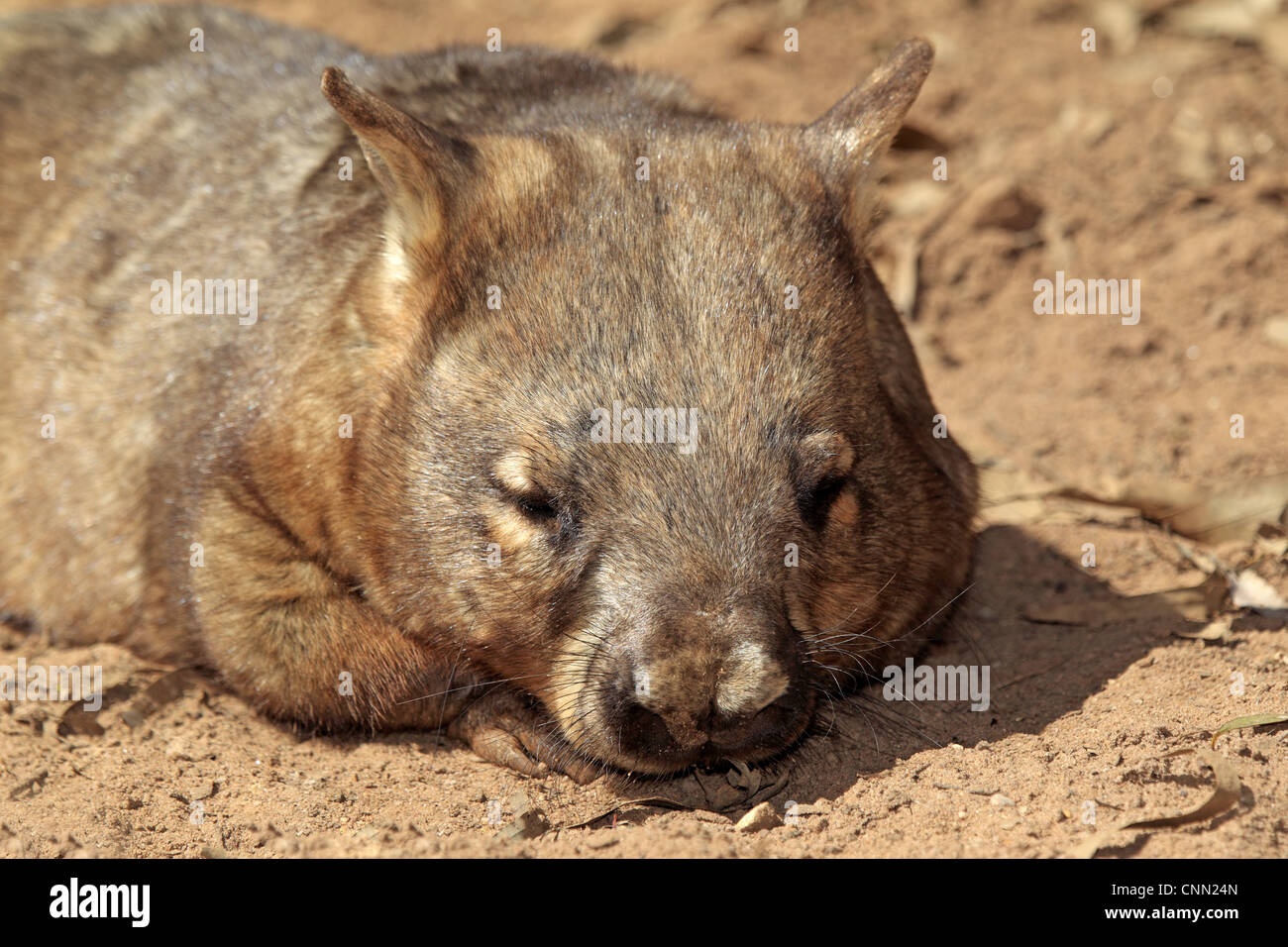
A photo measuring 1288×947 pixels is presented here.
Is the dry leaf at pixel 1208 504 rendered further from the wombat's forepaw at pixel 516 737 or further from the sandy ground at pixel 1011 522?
the wombat's forepaw at pixel 516 737

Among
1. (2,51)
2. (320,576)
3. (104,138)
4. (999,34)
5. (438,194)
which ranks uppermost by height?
(999,34)

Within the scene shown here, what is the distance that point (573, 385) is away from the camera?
3922 millimetres

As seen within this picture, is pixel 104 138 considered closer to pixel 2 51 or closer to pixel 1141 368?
pixel 2 51

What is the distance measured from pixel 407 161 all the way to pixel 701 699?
5.81 ft

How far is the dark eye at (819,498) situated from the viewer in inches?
159

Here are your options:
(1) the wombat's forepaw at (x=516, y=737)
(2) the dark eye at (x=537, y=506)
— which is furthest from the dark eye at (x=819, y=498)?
(1) the wombat's forepaw at (x=516, y=737)

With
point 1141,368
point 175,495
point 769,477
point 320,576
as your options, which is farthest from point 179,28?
point 1141,368

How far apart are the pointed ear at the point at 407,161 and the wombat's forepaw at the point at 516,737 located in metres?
1.40

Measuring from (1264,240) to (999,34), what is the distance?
248cm

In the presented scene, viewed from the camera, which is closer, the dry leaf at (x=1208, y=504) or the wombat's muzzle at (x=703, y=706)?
the wombat's muzzle at (x=703, y=706)

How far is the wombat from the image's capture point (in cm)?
387

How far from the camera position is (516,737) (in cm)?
454

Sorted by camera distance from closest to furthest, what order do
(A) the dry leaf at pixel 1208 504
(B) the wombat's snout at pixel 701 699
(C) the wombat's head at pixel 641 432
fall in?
(B) the wombat's snout at pixel 701 699
(C) the wombat's head at pixel 641 432
(A) the dry leaf at pixel 1208 504

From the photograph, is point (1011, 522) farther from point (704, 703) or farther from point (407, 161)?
point (407, 161)
